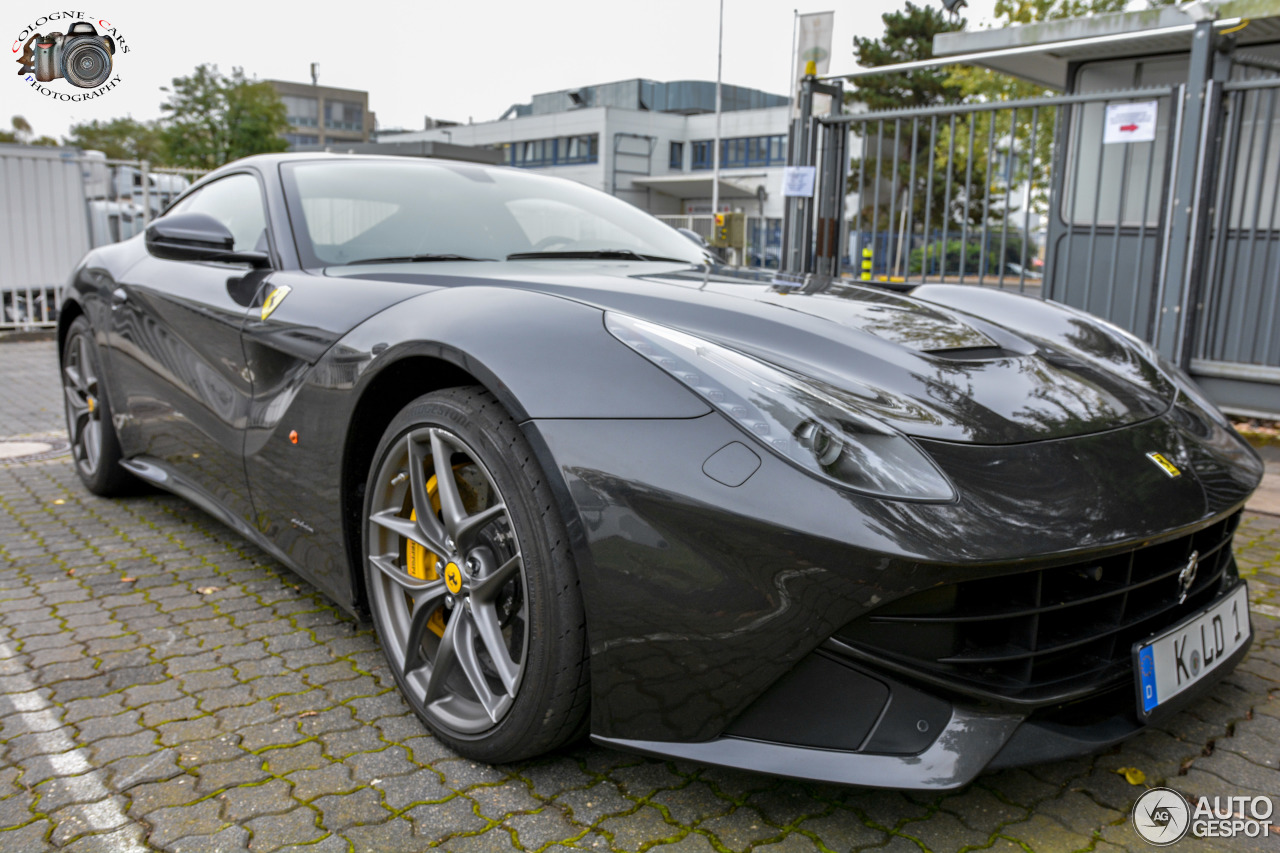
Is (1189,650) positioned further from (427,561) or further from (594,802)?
(427,561)

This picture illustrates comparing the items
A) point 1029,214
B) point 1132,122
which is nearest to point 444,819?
point 1029,214

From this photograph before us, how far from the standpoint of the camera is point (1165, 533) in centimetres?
175

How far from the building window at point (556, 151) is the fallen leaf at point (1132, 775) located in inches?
2080

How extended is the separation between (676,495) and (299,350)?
1285mm

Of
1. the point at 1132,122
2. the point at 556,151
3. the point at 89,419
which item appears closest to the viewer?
the point at 89,419

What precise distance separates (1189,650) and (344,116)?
96.3 meters

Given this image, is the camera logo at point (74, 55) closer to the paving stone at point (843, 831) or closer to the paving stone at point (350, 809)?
the paving stone at point (350, 809)

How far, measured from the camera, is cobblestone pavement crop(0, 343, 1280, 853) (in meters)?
1.74

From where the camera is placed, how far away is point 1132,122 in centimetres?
556

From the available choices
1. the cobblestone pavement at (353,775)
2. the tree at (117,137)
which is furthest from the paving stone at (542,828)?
the tree at (117,137)

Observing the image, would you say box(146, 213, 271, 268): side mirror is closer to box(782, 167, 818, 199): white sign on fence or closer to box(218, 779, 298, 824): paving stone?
box(218, 779, 298, 824): paving stone

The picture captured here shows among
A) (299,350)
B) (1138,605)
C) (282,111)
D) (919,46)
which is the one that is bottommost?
(1138,605)

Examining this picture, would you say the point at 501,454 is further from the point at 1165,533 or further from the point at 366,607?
the point at 1165,533

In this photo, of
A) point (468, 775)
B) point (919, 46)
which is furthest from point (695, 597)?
point (919, 46)
